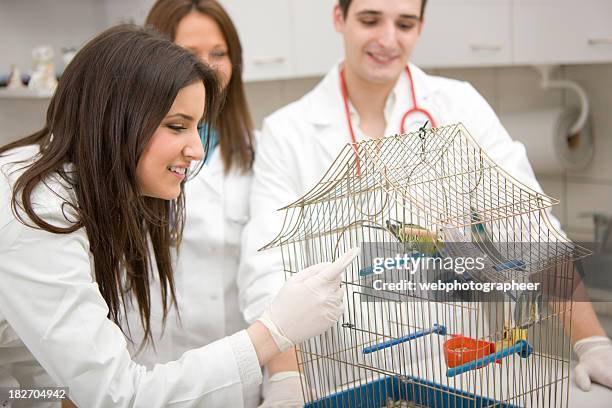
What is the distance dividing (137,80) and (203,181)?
654mm

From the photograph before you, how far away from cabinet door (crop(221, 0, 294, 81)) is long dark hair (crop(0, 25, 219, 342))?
2.99ft

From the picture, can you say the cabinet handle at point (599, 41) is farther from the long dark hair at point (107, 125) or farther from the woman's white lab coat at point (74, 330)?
the woman's white lab coat at point (74, 330)

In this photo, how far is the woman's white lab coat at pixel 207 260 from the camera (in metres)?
1.67

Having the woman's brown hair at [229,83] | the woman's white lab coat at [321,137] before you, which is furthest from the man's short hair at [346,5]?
the woman's brown hair at [229,83]

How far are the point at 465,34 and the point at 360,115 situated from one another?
619 millimetres

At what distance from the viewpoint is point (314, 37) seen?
2.10 meters

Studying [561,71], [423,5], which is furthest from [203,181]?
[561,71]

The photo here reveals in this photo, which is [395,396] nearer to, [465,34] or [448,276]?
[448,276]

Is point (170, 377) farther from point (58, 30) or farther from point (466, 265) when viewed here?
point (58, 30)

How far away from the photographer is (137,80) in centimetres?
105

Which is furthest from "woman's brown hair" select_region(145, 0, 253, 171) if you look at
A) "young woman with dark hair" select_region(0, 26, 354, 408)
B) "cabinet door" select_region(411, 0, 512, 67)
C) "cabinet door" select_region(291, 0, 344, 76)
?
"cabinet door" select_region(411, 0, 512, 67)

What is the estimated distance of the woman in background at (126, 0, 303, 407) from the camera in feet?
5.43

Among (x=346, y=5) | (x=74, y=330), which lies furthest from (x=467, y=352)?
(x=346, y=5)

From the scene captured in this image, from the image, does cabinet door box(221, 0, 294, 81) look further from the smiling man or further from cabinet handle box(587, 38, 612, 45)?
cabinet handle box(587, 38, 612, 45)
